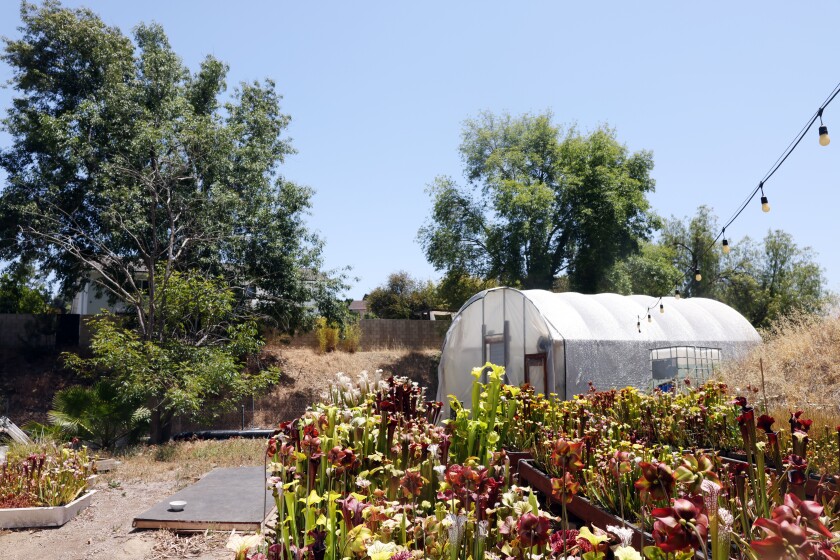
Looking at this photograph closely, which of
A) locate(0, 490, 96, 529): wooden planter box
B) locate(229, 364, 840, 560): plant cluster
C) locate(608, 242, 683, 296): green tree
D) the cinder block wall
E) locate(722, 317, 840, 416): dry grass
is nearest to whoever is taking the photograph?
locate(229, 364, 840, 560): plant cluster

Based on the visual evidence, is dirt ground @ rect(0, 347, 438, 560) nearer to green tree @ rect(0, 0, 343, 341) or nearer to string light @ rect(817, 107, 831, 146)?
green tree @ rect(0, 0, 343, 341)

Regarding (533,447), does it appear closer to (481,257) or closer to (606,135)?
(481,257)

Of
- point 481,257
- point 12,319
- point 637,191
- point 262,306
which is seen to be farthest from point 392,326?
point 12,319

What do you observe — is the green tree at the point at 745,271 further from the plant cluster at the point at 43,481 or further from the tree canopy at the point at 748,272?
the plant cluster at the point at 43,481

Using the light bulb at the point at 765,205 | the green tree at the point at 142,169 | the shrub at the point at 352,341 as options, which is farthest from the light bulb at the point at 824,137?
the shrub at the point at 352,341

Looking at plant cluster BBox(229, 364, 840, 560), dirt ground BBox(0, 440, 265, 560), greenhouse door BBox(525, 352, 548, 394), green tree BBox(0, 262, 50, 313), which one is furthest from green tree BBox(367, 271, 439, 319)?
plant cluster BBox(229, 364, 840, 560)

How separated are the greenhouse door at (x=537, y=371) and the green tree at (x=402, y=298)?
55.2 ft

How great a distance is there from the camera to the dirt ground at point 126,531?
4.49 metres

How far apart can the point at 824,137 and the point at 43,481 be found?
6.76m

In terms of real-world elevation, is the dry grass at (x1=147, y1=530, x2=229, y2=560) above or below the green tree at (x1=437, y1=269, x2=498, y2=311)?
below

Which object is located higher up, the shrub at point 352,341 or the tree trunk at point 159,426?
the shrub at point 352,341

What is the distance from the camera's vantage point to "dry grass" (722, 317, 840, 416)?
25.8ft

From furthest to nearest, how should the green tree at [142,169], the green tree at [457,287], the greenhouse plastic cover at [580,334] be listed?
the green tree at [457,287]
the green tree at [142,169]
the greenhouse plastic cover at [580,334]

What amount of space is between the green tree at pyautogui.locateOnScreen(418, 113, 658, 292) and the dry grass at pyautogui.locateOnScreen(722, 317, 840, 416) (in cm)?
1032
